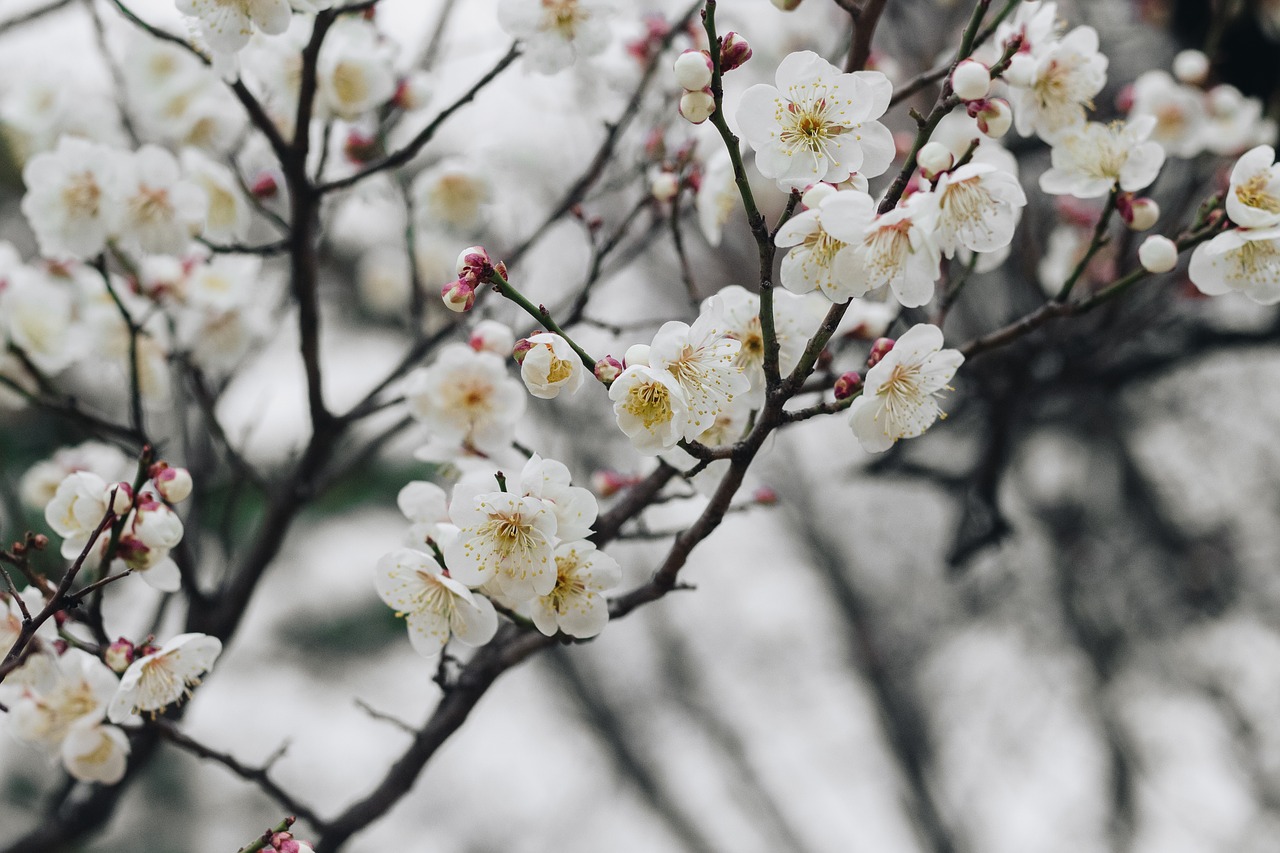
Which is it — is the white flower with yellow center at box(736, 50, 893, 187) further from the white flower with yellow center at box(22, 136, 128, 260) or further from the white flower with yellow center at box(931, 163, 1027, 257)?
the white flower with yellow center at box(22, 136, 128, 260)

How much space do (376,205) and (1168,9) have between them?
2.65 meters

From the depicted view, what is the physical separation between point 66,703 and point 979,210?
4.10 feet

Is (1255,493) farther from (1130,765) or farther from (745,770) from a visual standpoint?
(745,770)

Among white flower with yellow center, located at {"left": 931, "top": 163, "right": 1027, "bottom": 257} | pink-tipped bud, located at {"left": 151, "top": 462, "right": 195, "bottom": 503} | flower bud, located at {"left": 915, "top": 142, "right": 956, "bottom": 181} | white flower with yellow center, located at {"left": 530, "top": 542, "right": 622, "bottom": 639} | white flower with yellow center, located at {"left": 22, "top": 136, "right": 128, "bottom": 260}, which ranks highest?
white flower with yellow center, located at {"left": 22, "top": 136, "right": 128, "bottom": 260}

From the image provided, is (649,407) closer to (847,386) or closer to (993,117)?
(847,386)

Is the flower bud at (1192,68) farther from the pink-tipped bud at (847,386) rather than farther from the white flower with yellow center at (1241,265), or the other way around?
the pink-tipped bud at (847,386)

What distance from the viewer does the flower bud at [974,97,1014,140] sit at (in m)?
1.09

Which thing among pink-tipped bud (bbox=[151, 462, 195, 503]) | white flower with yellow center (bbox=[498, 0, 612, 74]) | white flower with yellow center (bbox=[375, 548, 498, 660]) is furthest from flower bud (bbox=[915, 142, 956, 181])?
pink-tipped bud (bbox=[151, 462, 195, 503])

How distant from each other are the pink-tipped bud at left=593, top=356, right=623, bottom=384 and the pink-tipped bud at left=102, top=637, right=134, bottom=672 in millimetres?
666

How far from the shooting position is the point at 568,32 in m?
1.51

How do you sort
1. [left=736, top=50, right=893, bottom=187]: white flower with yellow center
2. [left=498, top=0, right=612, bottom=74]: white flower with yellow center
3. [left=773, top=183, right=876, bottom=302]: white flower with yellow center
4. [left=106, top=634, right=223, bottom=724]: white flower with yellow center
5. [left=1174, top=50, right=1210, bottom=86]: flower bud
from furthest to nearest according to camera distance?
[left=1174, top=50, right=1210, bottom=86]: flower bud
[left=498, top=0, right=612, bottom=74]: white flower with yellow center
[left=106, top=634, right=223, bottom=724]: white flower with yellow center
[left=736, top=50, right=893, bottom=187]: white flower with yellow center
[left=773, top=183, right=876, bottom=302]: white flower with yellow center

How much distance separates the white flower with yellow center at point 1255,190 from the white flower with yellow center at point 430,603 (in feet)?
3.06

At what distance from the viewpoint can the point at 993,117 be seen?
1092mm

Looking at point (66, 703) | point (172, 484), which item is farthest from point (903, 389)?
point (66, 703)
